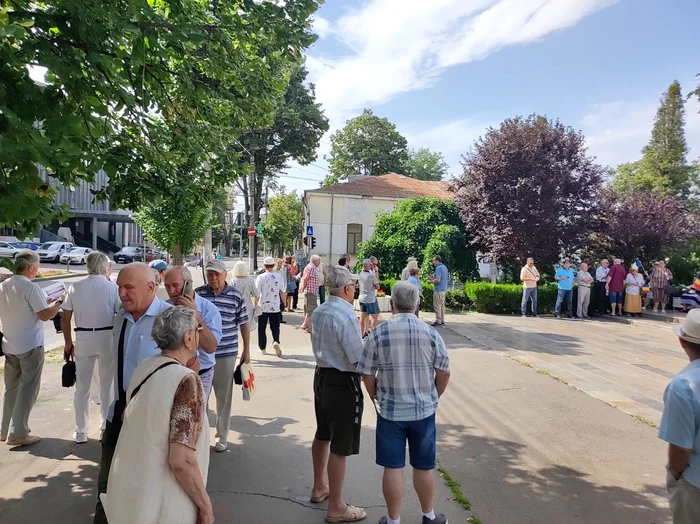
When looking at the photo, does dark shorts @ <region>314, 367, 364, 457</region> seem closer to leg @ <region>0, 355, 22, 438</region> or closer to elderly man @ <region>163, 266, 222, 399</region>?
elderly man @ <region>163, 266, 222, 399</region>

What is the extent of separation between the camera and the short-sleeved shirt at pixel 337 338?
11.1 ft

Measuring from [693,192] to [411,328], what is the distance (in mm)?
49540

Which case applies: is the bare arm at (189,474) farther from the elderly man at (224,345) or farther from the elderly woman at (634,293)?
the elderly woman at (634,293)

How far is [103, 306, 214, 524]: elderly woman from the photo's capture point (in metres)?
2.02

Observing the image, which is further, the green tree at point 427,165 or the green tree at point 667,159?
the green tree at point 427,165

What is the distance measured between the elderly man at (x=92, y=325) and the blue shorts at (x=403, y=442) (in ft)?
9.31

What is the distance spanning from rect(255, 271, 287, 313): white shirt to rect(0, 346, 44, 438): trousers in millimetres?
4426

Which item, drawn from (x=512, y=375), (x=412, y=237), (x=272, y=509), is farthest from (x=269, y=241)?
(x=272, y=509)

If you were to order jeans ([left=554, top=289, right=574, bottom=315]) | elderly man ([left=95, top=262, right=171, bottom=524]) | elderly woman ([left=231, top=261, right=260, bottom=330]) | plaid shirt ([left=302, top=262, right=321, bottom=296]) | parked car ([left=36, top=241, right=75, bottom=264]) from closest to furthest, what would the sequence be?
elderly man ([left=95, top=262, right=171, bottom=524]) → elderly woman ([left=231, top=261, right=260, bottom=330]) → plaid shirt ([left=302, top=262, right=321, bottom=296]) → jeans ([left=554, top=289, right=574, bottom=315]) → parked car ([left=36, top=241, right=75, bottom=264])

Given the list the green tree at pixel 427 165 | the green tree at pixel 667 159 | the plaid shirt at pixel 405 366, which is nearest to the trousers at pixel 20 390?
the plaid shirt at pixel 405 366

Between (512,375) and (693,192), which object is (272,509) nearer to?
(512,375)

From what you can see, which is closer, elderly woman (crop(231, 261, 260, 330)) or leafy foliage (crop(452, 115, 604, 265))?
elderly woman (crop(231, 261, 260, 330))

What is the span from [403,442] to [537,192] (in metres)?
16.5

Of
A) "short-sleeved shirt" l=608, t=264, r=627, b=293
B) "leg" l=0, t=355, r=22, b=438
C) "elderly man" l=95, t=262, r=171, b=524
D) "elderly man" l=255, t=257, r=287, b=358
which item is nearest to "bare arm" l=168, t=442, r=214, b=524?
"elderly man" l=95, t=262, r=171, b=524
